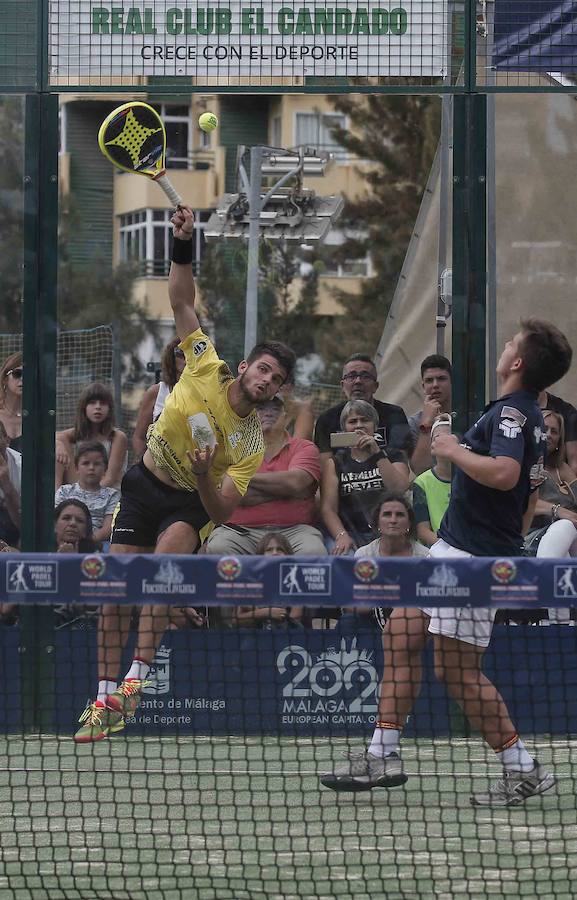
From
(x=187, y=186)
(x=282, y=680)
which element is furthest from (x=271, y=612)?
(x=187, y=186)

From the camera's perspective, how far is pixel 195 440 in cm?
668

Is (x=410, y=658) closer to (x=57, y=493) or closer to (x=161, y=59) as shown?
(x=57, y=493)

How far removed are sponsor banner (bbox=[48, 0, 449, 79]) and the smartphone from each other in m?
1.84

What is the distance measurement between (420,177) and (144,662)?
62.0ft

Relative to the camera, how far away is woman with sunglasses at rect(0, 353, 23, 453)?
308 inches

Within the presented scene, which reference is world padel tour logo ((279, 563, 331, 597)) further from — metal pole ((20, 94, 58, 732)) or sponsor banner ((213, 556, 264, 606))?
metal pole ((20, 94, 58, 732))

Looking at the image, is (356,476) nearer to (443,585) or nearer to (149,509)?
(149,509)

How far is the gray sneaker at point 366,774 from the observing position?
5.62 metres

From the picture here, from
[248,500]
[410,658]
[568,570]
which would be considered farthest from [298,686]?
[568,570]

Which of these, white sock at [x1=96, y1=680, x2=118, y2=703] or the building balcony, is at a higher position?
the building balcony

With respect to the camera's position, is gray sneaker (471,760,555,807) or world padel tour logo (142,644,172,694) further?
world padel tour logo (142,644,172,694)

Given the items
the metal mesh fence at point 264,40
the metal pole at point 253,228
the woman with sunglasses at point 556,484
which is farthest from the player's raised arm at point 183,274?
the metal pole at point 253,228

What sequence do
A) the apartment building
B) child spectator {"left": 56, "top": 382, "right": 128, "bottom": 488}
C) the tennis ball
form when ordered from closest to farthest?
the tennis ball
child spectator {"left": 56, "top": 382, "right": 128, "bottom": 488}
the apartment building

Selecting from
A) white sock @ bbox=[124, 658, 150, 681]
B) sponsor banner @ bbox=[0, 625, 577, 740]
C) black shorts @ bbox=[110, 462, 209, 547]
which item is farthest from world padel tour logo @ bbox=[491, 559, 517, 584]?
sponsor banner @ bbox=[0, 625, 577, 740]
